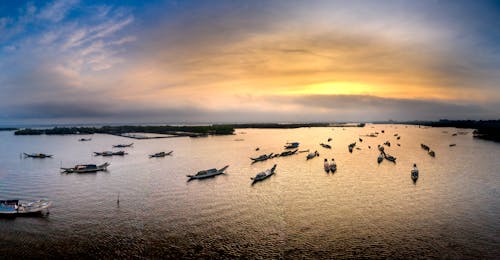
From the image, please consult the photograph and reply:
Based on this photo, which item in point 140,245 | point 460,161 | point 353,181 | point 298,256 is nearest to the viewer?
point 298,256

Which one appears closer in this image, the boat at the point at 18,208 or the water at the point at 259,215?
the water at the point at 259,215

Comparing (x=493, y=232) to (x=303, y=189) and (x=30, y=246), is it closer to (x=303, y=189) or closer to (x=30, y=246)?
(x=303, y=189)

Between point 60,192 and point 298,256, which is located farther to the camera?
point 60,192

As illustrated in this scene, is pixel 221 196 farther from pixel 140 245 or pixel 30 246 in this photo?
pixel 30 246

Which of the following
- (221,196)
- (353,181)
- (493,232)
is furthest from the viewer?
(353,181)

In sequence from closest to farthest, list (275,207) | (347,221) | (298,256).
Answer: (298,256)
(347,221)
(275,207)

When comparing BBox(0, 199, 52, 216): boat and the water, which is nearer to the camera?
the water

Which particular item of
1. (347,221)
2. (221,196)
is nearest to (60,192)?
(221,196)

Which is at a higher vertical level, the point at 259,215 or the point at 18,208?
the point at 18,208

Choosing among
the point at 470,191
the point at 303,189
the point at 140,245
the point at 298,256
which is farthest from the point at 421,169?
Answer: the point at 140,245
